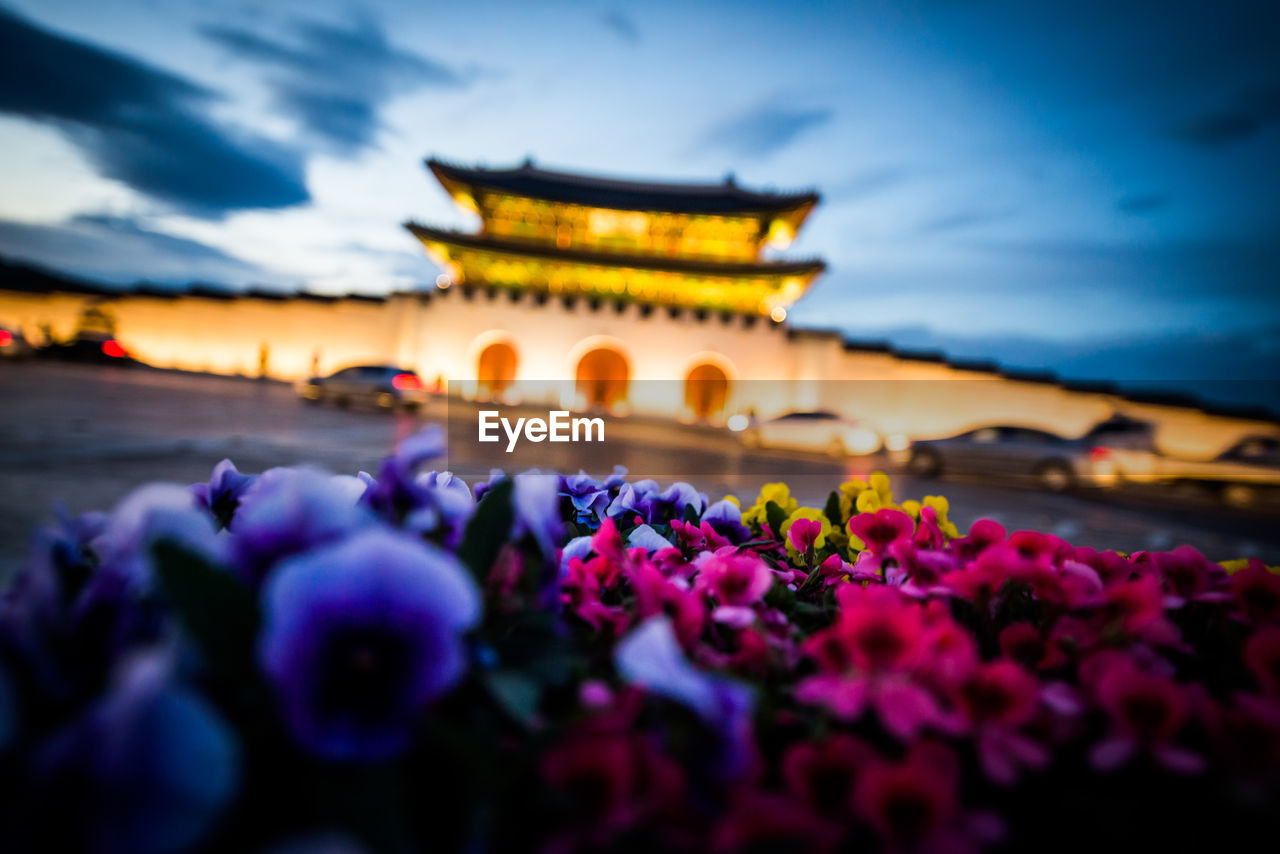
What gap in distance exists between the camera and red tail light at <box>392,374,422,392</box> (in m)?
11.8

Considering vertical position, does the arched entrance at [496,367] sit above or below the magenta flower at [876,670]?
above

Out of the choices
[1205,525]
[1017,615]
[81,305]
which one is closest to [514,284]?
[81,305]

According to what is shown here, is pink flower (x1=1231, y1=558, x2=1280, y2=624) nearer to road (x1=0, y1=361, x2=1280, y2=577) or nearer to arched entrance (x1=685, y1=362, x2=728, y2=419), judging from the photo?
road (x1=0, y1=361, x2=1280, y2=577)

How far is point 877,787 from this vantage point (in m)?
0.38

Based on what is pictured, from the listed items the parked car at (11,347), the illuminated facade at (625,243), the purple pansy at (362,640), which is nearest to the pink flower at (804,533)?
the purple pansy at (362,640)

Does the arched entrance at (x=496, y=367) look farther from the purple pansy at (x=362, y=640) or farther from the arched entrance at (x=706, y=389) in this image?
the purple pansy at (x=362, y=640)

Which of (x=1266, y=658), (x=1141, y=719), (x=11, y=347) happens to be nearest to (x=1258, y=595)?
(x=1266, y=658)

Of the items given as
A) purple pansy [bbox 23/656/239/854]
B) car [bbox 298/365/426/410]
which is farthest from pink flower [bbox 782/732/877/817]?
car [bbox 298/365/426/410]

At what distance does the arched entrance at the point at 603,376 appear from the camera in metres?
18.9

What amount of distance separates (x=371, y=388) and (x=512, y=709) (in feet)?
42.9

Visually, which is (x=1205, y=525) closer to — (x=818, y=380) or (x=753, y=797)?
(x=753, y=797)

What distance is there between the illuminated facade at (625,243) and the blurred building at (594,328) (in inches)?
2.4

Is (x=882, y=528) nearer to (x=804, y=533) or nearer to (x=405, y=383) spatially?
(x=804, y=533)

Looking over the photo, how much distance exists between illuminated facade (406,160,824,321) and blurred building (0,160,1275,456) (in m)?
0.06
